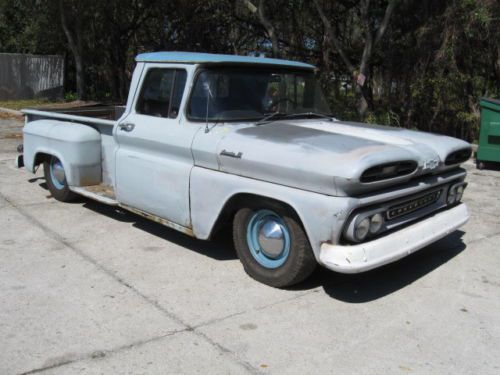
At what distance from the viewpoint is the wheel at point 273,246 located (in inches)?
159

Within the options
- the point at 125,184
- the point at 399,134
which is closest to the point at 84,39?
the point at 125,184

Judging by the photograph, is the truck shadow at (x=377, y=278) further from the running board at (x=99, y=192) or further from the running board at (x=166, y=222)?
the running board at (x=99, y=192)

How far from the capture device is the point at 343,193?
369cm

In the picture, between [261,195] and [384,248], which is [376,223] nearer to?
[384,248]

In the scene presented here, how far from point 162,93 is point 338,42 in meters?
7.79

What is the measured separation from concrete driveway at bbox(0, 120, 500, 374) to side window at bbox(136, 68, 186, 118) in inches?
51.1

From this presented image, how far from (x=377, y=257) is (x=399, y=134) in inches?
55.3

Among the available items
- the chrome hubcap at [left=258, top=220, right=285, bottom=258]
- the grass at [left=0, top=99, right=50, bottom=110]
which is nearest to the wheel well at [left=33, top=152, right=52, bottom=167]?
the chrome hubcap at [left=258, top=220, right=285, bottom=258]

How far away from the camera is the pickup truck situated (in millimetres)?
3779

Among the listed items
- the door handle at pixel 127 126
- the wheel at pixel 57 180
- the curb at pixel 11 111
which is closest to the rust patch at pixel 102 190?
the wheel at pixel 57 180

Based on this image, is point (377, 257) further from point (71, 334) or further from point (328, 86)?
point (328, 86)

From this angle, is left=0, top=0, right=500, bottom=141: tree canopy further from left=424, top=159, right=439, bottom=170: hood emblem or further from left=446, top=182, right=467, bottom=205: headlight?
left=424, top=159, right=439, bottom=170: hood emblem

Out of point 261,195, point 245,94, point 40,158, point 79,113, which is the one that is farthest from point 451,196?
point 40,158

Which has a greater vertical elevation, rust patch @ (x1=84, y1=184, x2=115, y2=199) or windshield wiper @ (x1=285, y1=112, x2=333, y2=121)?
windshield wiper @ (x1=285, y1=112, x2=333, y2=121)
